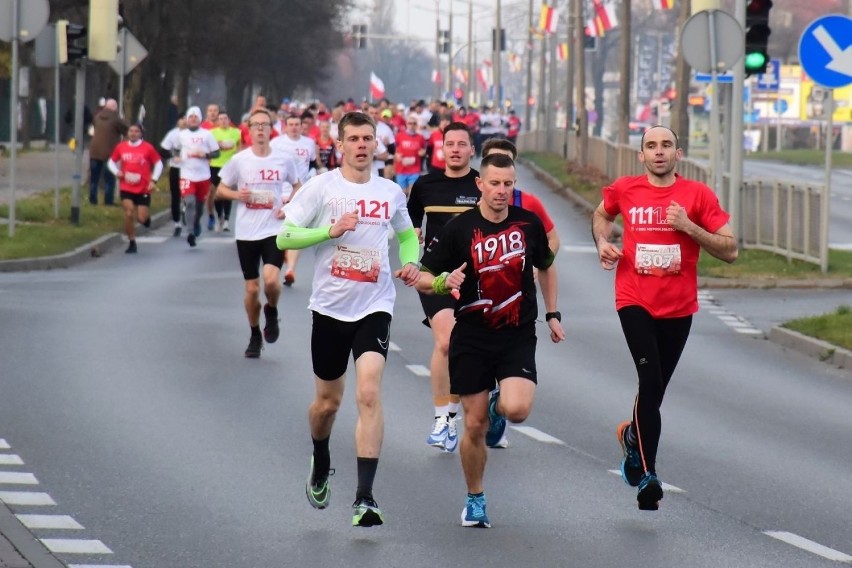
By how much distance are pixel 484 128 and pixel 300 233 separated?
5343cm

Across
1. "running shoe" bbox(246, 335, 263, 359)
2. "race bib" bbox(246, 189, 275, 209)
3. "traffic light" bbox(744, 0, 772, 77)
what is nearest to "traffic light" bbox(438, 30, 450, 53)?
"traffic light" bbox(744, 0, 772, 77)

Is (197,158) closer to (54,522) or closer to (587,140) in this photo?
(54,522)

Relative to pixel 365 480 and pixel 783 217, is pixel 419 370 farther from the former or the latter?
pixel 783 217

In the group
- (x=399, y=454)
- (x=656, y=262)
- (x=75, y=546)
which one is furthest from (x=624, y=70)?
(x=75, y=546)

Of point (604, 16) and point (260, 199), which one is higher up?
point (604, 16)

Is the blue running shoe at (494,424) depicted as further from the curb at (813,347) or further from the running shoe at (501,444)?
the curb at (813,347)

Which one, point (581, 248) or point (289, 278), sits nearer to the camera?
point (289, 278)

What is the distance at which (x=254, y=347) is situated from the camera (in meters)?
14.9

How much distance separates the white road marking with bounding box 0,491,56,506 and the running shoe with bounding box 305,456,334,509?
3.95 ft

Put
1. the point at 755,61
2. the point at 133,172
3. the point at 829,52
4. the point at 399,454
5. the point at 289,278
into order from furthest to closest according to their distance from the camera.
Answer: the point at 133,172 → the point at 755,61 → the point at 289,278 → the point at 829,52 → the point at 399,454

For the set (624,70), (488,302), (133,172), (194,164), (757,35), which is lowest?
(488,302)

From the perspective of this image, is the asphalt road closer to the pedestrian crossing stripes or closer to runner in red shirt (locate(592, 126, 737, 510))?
the pedestrian crossing stripes

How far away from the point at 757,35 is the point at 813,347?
7.50 metres

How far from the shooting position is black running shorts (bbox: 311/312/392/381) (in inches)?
346
